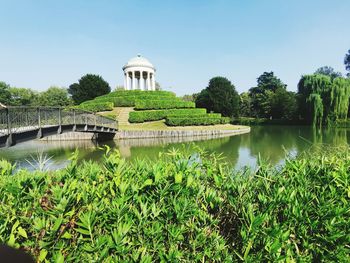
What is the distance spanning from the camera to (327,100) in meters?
32.2

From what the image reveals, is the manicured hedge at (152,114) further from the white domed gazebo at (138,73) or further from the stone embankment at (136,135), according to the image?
the white domed gazebo at (138,73)

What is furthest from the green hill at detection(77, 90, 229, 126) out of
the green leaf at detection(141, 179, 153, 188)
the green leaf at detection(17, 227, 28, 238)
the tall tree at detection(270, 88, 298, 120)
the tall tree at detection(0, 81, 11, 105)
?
the tall tree at detection(0, 81, 11, 105)

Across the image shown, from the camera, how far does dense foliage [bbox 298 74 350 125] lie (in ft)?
102

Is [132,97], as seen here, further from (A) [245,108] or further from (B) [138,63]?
(A) [245,108]

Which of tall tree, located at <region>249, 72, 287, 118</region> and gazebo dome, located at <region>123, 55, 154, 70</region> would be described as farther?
tall tree, located at <region>249, 72, 287, 118</region>

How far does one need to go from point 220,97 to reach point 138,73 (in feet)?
55.0

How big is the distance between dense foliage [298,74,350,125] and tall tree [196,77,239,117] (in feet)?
50.8

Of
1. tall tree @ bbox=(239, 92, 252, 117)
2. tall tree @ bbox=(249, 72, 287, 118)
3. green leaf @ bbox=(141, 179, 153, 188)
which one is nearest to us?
green leaf @ bbox=(141, 179, 153, 188)

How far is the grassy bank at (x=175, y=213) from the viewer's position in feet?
5.23

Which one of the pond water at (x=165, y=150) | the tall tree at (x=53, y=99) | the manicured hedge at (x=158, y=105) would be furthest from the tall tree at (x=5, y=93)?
the pond water at (x=165, y=150)

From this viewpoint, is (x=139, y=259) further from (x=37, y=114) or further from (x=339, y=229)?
(x=37, y=114)

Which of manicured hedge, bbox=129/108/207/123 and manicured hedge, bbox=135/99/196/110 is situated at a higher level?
manicured hedge, bbox=135/99/196/110

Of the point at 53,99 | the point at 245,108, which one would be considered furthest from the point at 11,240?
the point at 53,99

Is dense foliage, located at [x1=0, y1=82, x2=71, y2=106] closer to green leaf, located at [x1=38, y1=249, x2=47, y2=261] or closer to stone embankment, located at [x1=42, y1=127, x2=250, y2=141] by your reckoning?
stone embankment, located at [x1=42, y1=127, x2=250, y2=141]
